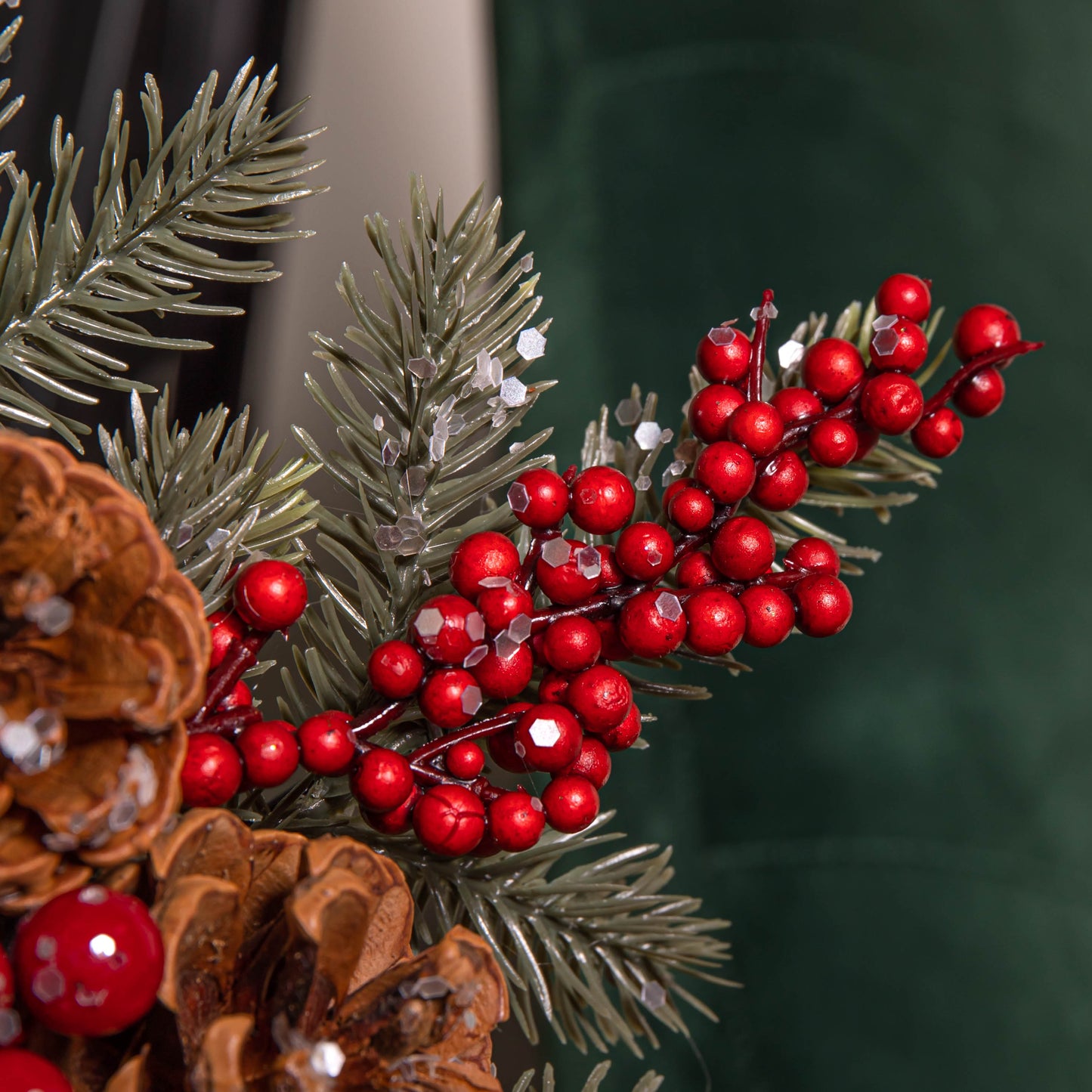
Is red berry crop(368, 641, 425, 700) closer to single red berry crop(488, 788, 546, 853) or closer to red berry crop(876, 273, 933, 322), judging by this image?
single red berry crop(488, 788, 546, 853)

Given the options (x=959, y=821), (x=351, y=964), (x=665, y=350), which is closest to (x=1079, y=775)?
(x=959, y=821)

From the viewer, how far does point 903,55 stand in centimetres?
46

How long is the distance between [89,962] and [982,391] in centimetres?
22

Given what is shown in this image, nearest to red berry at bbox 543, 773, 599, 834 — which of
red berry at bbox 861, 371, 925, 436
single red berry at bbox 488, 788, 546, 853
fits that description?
single red berry at bbox 488, 788, 546, 853

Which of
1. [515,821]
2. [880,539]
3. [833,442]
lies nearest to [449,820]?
[515,821]

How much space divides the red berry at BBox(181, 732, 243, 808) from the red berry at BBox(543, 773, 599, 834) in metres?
0.06

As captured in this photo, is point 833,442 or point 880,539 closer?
point 833,442

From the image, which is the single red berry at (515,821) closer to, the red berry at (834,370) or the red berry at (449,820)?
the red berry at (449,820)

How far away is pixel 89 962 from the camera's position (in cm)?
13

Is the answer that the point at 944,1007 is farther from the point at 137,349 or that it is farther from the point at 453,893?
the point at 137,349

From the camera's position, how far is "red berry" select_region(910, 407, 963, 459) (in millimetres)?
233

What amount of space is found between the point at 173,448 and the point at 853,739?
13.6 inches

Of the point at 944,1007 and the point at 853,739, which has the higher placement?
the point at 853,739

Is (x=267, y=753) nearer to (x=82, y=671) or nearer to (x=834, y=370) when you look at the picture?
(x=82, y=671)
